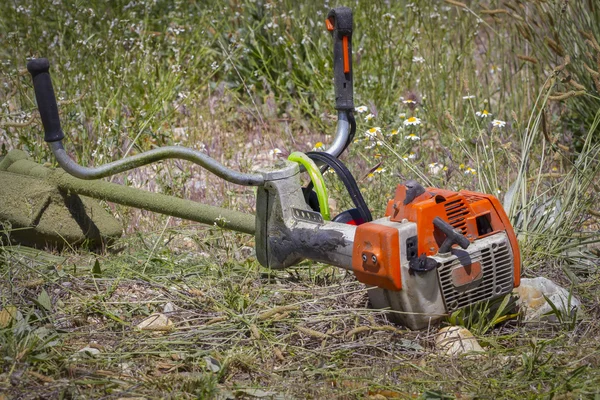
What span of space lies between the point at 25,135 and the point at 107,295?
62.3 inches

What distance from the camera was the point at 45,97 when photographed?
285 cm

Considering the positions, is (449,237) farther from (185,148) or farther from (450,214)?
(185,148)

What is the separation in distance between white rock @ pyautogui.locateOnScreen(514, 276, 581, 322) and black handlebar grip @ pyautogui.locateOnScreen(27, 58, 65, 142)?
1.67 meters

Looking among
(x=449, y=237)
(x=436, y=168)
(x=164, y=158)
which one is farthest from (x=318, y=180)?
(x=436, y=168)

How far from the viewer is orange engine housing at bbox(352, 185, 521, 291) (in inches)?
97.7

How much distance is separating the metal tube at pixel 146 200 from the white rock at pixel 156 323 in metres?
0.47

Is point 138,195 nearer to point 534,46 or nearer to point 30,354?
point 30,354

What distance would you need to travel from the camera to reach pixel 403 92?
5.16 meters

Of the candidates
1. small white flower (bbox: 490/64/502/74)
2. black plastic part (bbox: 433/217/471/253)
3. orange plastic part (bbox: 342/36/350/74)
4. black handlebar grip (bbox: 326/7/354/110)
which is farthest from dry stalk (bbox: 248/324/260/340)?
small white flower (bbox: 490/64/502/74)

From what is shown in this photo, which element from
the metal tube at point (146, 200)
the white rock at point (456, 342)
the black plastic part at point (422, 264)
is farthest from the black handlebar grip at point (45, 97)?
the white rock at point (456, 342)

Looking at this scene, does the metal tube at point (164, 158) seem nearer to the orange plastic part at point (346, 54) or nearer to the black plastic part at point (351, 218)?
the black plastic part at point (351, 218)

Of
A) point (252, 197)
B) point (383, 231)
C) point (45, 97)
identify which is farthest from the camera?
point (252, 197)

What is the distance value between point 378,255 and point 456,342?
40cm

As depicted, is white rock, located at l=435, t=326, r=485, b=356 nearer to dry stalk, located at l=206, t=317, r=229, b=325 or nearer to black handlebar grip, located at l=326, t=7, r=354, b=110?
dry stalk, located at l=206, t=317, r=229, b=325
